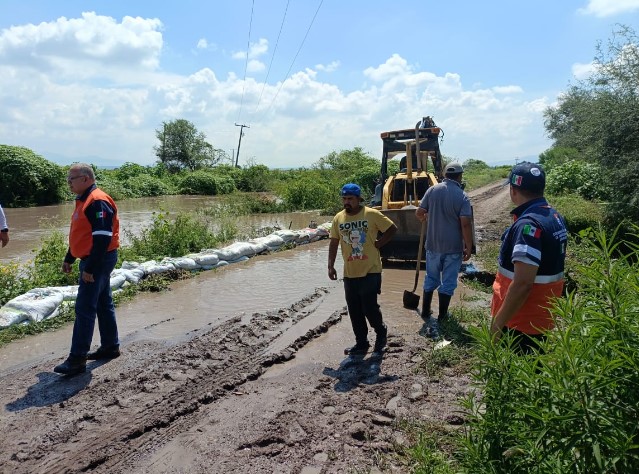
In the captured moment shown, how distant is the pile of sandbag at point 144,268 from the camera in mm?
5852

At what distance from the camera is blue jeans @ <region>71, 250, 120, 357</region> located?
441 cm

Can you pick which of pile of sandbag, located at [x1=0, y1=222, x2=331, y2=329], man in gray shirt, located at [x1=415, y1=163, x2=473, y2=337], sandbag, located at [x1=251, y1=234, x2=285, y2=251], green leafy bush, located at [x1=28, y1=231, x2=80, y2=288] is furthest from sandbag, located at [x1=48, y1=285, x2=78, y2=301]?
sandbag, located at [x1=251, y1=234, x2=285, y2=251]

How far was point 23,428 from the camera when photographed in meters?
3.48

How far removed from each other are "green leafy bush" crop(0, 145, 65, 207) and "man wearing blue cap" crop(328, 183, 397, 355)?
2560 cm

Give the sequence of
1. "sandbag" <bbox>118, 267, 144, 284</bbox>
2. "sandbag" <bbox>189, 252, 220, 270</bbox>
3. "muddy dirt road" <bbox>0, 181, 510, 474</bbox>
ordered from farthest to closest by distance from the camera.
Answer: "sandbag" <bbox>189, 252, 220, 270</bbox> → "sandbag" <bbox>118, 267, 144, 284</bbox> → "muddy dirt road" <bbox>0, 181, 510, 474</bbox>

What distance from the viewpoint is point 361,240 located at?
15.1 ft

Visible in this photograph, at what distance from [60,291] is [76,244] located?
2.38 m

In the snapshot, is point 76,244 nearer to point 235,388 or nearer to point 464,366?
point 235,388

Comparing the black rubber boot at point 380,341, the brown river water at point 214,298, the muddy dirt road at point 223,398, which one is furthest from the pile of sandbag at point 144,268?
the black rubber boot at point 380,341

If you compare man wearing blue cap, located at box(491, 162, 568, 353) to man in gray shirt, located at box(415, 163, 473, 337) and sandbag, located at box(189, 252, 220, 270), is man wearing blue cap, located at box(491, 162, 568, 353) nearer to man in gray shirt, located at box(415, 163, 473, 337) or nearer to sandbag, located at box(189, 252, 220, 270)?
man in gray shirt, located at box(415, 163, 473, 337)

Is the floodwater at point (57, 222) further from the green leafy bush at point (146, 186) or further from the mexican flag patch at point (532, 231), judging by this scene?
the mexican flag patch at point (532, 231)

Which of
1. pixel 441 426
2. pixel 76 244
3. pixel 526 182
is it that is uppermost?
pixel 526 182

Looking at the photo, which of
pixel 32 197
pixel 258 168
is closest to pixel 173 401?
pixel 32 197

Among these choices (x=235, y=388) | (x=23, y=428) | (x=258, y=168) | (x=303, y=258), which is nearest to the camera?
(x=23, y=428)
